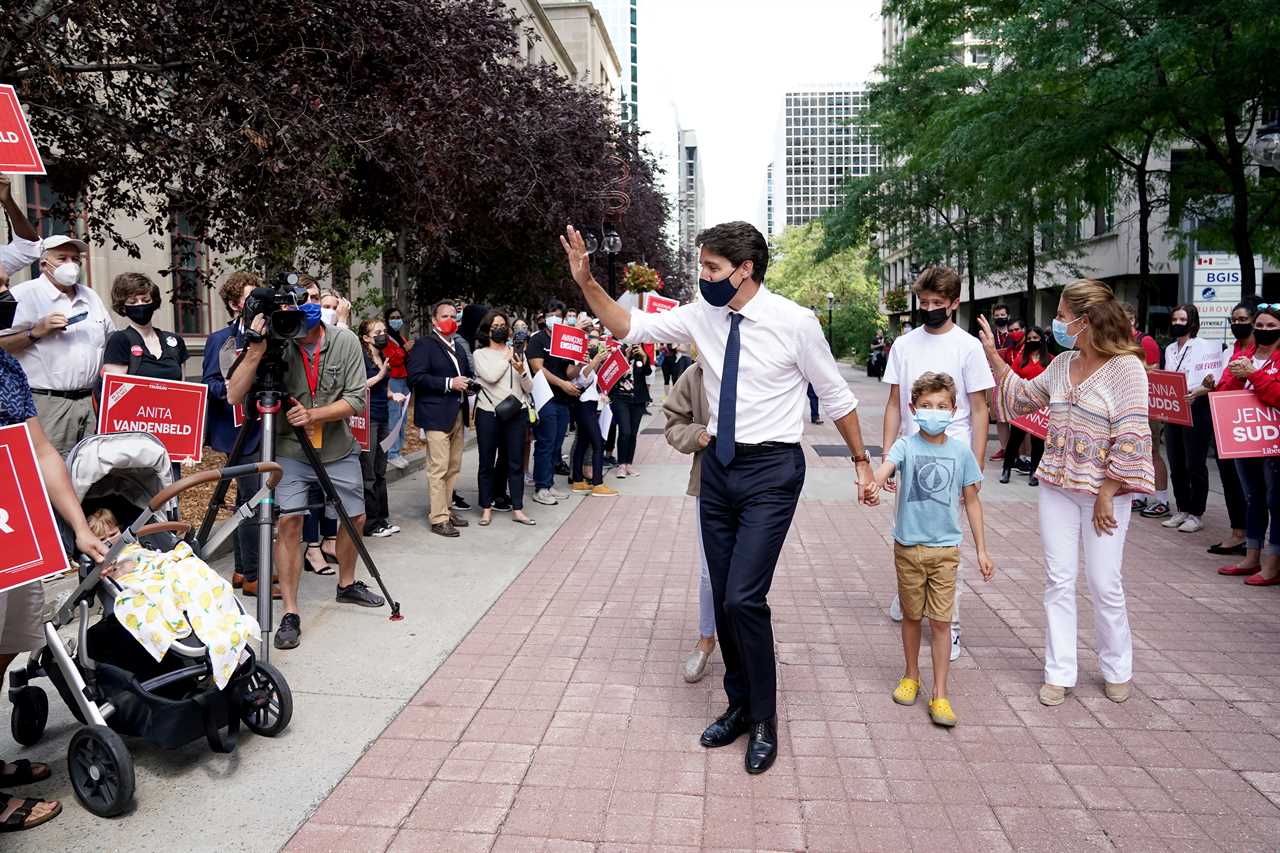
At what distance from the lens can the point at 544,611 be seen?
6242mm

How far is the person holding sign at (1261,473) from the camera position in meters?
6.64

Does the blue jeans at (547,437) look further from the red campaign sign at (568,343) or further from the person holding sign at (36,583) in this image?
the person holding sign at (36,583)

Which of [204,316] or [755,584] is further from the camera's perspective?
[204,316]

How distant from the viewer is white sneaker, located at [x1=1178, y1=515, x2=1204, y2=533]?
874cm

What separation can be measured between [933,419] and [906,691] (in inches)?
51.5

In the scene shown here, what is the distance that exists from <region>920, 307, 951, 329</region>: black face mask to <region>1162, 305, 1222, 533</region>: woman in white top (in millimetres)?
4515

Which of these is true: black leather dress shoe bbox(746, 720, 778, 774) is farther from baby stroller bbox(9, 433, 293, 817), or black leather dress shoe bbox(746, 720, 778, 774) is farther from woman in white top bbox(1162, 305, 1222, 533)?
woman in white top bbox(1162, 305, 1222, 533)

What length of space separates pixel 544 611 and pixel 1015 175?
1164 centimetres

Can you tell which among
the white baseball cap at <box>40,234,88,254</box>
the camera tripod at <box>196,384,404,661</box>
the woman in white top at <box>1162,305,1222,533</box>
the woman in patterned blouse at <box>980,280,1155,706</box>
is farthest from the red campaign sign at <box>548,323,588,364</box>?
the woman in patterned blouse at <box>980,280,1155,706</box>

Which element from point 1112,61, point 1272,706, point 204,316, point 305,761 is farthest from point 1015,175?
point 204,316

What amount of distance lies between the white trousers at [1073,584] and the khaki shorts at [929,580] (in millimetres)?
520

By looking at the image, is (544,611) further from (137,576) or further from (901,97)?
(901,97)

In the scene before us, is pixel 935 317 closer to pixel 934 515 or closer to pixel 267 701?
pixel 934 515

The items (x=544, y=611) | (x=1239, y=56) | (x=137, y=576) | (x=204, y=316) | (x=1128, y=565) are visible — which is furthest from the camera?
(x=204, y=316)
